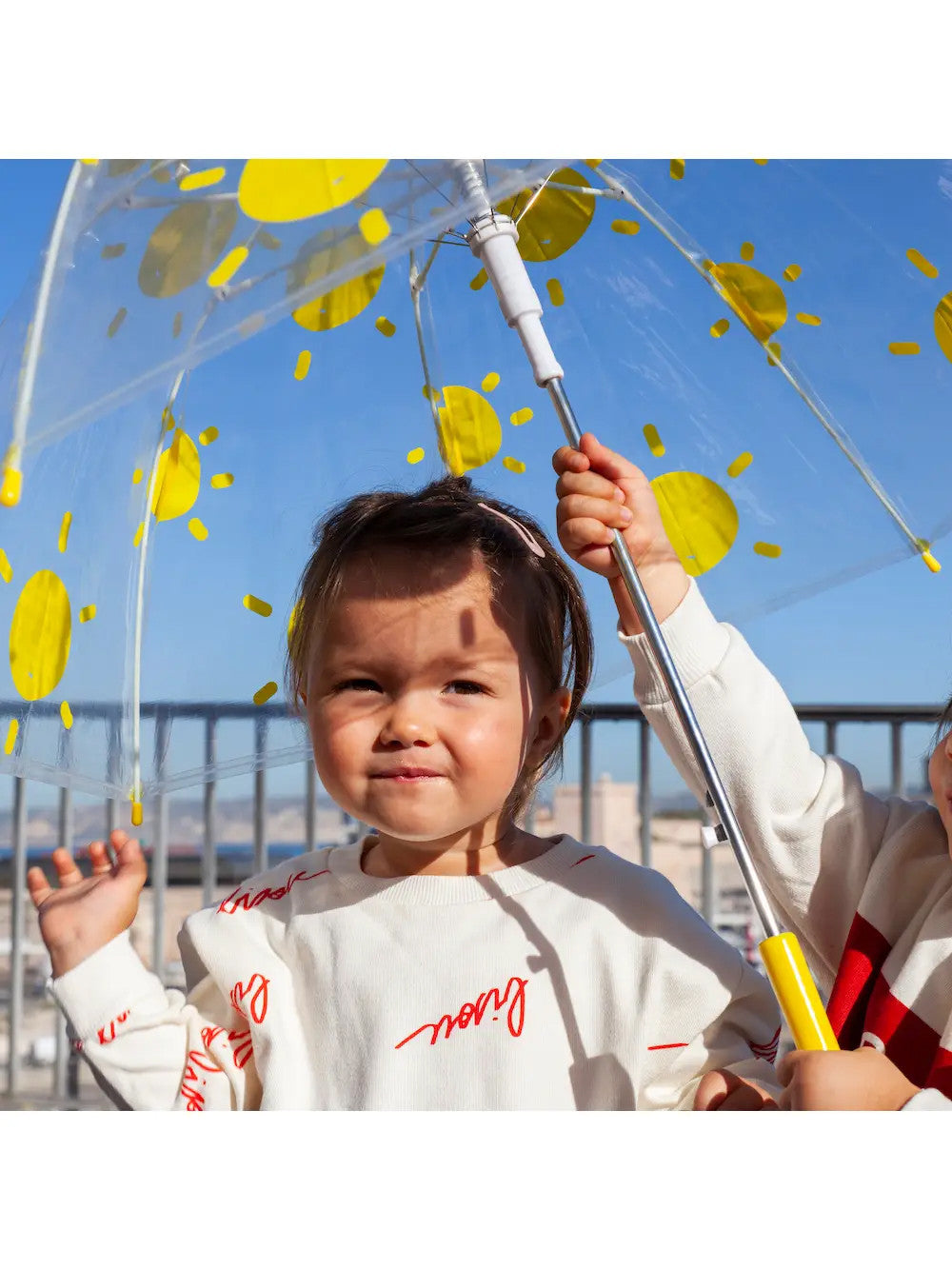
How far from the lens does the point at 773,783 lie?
137 cm

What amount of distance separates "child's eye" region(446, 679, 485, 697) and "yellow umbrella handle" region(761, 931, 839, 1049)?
44 centimetres

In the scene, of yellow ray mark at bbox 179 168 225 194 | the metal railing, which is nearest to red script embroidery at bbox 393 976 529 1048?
yellow ray mark at bbox 179 168 225 194

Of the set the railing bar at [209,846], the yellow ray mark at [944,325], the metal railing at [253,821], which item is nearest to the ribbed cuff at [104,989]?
the yellow ray mark at [944,325]

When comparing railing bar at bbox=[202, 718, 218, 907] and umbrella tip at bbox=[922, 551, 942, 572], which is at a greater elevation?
umbrella tip at bbox=[922, 551, 942, 572]

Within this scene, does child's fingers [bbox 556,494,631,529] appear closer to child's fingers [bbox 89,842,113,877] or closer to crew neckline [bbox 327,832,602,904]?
crew neckline [bbox 327,832,602,904]

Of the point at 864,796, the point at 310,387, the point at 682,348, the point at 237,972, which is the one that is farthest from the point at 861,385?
the point at 237,972

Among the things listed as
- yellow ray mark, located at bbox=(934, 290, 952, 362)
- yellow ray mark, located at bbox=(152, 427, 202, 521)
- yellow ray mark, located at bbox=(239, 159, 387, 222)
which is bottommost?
yellow ray mark, located at bbox=(152, 427, 202, 521)

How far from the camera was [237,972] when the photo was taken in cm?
147

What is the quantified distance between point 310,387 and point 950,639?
3.01 ft

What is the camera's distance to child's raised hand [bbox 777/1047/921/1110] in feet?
3.53

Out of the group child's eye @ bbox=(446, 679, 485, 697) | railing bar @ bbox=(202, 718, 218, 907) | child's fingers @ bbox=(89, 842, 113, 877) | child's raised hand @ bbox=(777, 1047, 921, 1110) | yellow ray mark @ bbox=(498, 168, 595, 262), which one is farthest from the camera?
railing bar @ bbox=(202, 718, 218, 907)

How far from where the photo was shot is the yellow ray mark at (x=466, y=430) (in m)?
1.73

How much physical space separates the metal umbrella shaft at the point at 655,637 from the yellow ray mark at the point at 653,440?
32 cm
